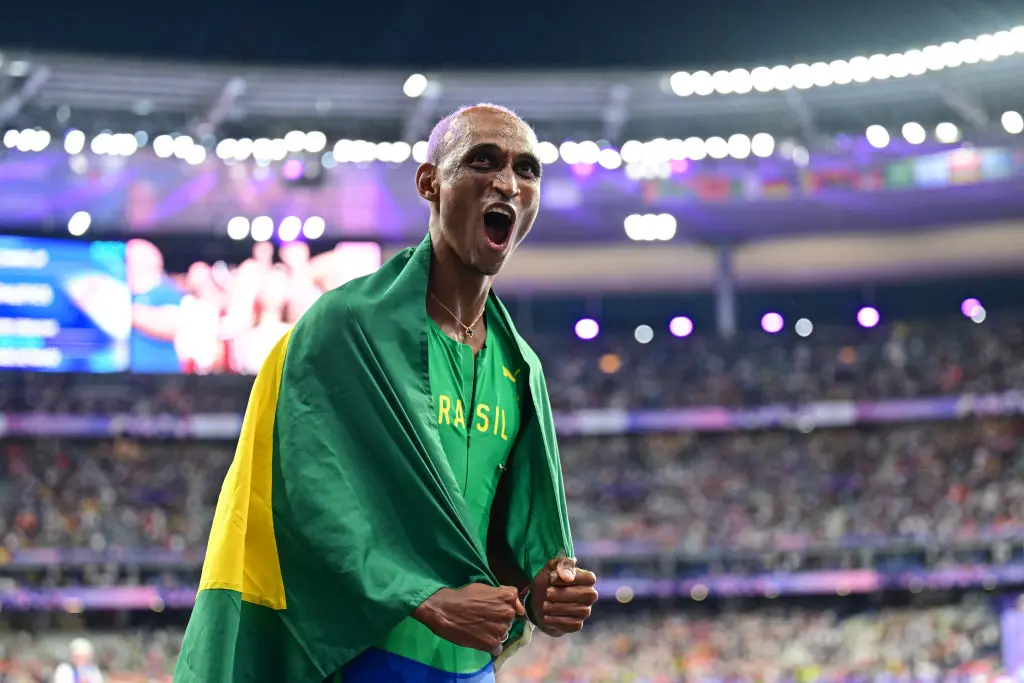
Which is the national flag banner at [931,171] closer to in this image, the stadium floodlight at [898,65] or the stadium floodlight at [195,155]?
the stadium floodlight at [898,65]

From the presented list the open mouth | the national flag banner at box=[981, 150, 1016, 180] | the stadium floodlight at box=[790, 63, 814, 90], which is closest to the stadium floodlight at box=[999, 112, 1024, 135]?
the national flag banner at box=[981, 150, 1016, 180]

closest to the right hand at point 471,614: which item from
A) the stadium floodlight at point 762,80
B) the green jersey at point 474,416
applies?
the green jersey at point 474,416

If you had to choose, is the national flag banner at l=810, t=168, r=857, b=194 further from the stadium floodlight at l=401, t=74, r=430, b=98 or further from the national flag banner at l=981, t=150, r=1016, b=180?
the stadium floodlight at l=401, t=74, r=430, b=98

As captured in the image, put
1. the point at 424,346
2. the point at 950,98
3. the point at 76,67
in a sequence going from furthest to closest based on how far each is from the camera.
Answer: the point at 950,98, the point at 76,67, the point at 424,346

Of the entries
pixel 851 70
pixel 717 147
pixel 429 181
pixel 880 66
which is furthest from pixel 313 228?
pixel 429 181

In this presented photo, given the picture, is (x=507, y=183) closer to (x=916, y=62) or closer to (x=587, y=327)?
(x=916, y=62)

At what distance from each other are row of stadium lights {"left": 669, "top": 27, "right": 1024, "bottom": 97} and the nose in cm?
2602

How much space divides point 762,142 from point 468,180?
91.7ft

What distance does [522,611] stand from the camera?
2.14 metres

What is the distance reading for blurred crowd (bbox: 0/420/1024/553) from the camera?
28.7 meters

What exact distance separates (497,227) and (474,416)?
1.24 feet

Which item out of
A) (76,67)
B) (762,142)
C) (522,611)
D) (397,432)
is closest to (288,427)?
(397,432)

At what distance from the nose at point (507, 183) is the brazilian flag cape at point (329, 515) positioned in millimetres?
329

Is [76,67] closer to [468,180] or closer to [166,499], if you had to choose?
[166,499]
